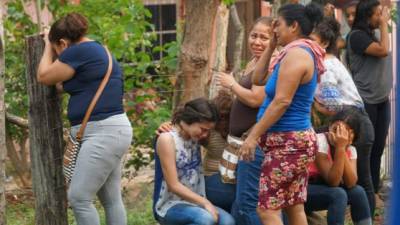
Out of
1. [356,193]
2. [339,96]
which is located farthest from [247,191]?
[339,96]

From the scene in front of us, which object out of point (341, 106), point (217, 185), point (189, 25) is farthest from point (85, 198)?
point (189, 25)

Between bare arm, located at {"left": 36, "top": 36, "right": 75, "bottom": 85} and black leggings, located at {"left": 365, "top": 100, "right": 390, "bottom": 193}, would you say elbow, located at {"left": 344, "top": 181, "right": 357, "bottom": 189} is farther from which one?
bare arm, located at {"left": 36, "top": 36, "right": 75, "bottom": 85}

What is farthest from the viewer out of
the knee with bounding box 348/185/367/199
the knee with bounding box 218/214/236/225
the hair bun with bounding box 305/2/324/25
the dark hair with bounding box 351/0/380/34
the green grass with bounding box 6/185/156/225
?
the dark hair with bounding box 351/0/380/34

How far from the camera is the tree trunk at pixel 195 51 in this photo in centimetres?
842

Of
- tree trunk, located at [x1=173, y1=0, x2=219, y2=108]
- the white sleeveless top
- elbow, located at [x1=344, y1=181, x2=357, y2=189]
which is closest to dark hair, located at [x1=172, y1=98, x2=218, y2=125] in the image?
the white sleeveless top

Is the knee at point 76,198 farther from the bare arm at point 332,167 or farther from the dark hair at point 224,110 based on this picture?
the bare arm at point 332,167

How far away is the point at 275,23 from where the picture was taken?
234 inches

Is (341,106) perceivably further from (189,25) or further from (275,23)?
(189,25)

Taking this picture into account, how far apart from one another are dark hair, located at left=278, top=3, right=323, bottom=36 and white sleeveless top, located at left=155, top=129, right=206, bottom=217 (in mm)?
1075

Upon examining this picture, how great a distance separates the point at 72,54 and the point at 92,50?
5.3 inches

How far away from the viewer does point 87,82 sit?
6137 mm

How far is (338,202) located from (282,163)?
0.94 m

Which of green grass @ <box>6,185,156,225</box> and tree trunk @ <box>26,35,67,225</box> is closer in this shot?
tree trunk @ <box>26,35,67,225</box>

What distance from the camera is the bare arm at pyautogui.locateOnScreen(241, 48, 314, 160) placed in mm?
5598
